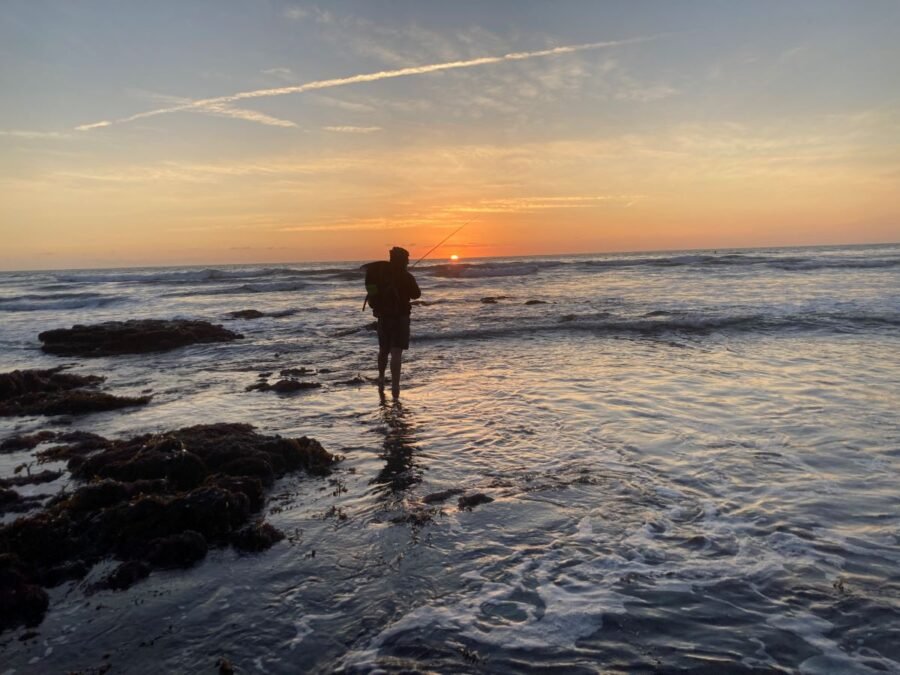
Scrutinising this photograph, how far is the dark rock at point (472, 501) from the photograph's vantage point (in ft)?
17.2

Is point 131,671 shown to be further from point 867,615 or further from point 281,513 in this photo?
point 867,615

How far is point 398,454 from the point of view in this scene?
686 centimetres

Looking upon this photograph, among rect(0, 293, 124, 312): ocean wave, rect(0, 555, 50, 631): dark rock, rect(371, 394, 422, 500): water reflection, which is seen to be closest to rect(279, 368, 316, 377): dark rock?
rect(371, 394, 422, 500): water reflection

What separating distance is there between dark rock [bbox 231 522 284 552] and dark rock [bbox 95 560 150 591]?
682mm

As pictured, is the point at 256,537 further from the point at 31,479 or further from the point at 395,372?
the point at 395,372

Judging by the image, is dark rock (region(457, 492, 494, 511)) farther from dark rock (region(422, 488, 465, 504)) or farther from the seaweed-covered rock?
the seaweed-covered rock

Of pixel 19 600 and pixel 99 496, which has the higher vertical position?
pixel 99 496

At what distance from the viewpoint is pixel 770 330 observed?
16656 mm

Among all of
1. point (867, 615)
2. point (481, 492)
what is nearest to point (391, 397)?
point (481, 492)

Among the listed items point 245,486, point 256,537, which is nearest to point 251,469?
point 245,486

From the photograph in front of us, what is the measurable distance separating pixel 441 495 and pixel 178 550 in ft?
7.73

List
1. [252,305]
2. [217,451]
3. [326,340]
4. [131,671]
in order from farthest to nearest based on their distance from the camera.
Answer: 1. [252,305]
2. [326,340]
3. [217,451]
4. [131,671]

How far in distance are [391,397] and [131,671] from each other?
7063 millimetres

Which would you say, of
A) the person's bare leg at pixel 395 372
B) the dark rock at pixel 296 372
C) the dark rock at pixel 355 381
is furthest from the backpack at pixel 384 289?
the dark rock at pixel 296 372
